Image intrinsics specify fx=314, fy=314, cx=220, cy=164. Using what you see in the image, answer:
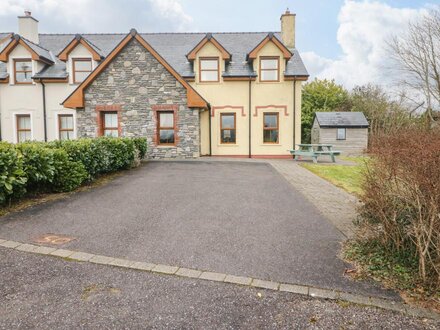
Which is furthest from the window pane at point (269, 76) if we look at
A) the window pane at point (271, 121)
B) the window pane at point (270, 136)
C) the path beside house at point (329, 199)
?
the path beside house at point (329, 199)

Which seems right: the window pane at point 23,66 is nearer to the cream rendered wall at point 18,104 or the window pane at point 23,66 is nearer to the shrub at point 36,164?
the cream rendered wall at point 18,104

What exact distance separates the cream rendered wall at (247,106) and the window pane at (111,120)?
16.8ft

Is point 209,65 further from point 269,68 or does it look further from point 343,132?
point 343,132

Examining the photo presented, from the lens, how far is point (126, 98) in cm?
1733

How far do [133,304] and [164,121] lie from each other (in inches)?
603

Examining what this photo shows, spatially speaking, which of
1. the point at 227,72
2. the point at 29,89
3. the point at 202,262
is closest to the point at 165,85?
the point at 227,72

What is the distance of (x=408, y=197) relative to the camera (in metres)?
3.80

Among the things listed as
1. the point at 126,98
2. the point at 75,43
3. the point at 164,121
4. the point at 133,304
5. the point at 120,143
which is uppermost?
the point at 75,43

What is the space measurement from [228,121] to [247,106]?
58.5 inches

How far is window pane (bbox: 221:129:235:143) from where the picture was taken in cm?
1972

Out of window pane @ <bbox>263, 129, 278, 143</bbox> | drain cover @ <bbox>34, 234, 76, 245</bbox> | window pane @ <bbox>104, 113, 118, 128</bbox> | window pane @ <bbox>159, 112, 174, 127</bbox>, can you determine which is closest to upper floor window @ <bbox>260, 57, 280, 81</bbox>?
window pane @ <bbox>263, 129, 278, 143</bbox>

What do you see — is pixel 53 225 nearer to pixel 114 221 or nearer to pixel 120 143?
pixel 114 221

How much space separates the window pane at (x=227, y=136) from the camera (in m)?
19.7

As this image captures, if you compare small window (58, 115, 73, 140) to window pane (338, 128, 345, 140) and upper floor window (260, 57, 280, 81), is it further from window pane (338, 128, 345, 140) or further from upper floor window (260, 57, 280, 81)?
window pane (338, 128, 345, 140)
